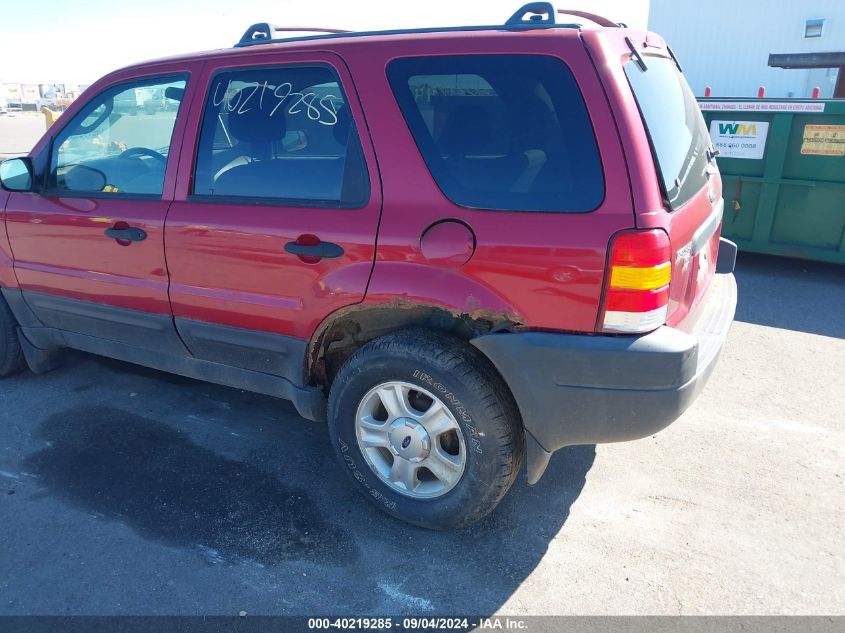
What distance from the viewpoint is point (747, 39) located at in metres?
13.6

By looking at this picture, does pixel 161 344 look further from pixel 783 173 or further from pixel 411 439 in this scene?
pixel 783 173

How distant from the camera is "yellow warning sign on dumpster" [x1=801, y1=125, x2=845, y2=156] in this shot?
5930 millimetres

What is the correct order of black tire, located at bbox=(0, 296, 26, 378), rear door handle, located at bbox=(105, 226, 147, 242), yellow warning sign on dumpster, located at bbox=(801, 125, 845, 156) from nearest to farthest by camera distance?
1. rear door handle, located at bbox=(105, 226, 147, 242)
2. black tire, located at bbox=(0, 296, 26, 378)
3. yellow warning sign on dumpster, located at bbox=(801, 125, 845, 156)

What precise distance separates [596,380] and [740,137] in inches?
207

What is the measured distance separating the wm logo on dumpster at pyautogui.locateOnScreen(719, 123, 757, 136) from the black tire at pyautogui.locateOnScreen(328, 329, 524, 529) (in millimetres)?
5217

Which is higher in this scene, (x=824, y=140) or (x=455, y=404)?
(x=824, y=140)

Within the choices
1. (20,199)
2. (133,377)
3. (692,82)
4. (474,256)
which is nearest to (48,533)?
(133,377)

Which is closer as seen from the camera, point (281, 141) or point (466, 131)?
point (466, 131)

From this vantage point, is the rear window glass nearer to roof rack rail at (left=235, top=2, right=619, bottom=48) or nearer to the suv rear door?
roof rack rail at (left=235, top=2, right=619, bottom=48)

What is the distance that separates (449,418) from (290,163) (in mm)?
1335

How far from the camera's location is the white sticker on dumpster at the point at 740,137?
249 inches

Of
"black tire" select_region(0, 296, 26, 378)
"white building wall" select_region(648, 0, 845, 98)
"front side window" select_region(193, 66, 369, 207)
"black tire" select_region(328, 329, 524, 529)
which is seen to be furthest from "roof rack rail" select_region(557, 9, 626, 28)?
"white building wall" select_region(648, 0, 845, 98)

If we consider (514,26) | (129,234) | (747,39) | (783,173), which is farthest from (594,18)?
(747,39)

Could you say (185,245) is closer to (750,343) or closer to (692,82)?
(750,343)
